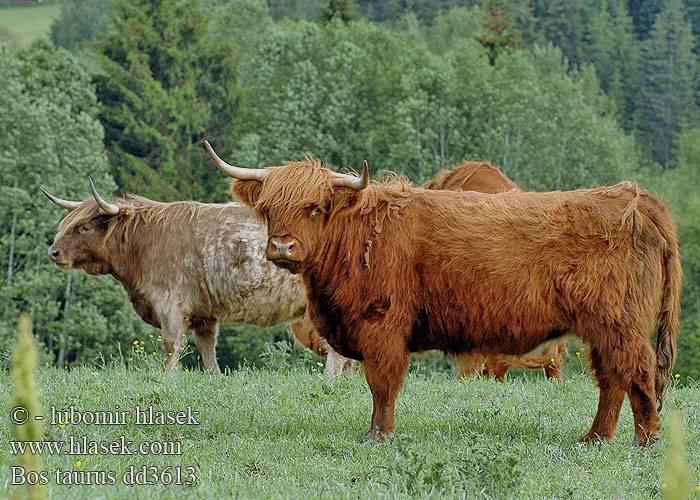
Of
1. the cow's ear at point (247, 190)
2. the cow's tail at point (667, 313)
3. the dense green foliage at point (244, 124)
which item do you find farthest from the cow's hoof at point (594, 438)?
the dense green foliage at point (244, 124)

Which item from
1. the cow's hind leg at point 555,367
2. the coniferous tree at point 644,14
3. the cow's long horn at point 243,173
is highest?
the cow's long horn at point 243,173

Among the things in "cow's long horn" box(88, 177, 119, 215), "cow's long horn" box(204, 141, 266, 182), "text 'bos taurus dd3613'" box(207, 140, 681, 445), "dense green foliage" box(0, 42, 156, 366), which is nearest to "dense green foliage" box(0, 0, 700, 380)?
"dense green foliage" box(0, 42, 156, 366)

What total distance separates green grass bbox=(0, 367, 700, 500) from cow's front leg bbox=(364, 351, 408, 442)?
0.52 ft

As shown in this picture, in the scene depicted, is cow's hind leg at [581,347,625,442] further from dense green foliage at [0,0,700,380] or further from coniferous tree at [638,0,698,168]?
coniferous tree at [638,0,698,168]

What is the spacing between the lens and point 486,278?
5.92m

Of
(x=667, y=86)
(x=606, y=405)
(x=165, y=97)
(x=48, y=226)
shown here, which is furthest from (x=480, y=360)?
(x=667, y=86)

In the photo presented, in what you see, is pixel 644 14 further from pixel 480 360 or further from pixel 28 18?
pixel 480 360

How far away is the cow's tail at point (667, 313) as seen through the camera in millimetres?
5961

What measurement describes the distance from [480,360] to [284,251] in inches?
130

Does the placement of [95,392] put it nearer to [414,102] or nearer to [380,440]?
[380,440]

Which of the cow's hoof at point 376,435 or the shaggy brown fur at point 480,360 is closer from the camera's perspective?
the cow's hoof at point 376,435

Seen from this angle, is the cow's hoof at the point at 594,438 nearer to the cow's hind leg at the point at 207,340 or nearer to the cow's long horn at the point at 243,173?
the cow's long horn at the point at 243,173

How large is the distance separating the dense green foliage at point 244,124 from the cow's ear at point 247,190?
899 inches

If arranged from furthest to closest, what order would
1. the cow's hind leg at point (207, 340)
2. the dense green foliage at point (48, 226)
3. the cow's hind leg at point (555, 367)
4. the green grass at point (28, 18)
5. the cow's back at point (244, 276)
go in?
the green grass at point (28, 18) < the dense green foliage at point (48, 226) < the cow's hind leg at point (207, 340) < the cow's back at point (244, 276) < the cow's hind leg at point (555, 367)
